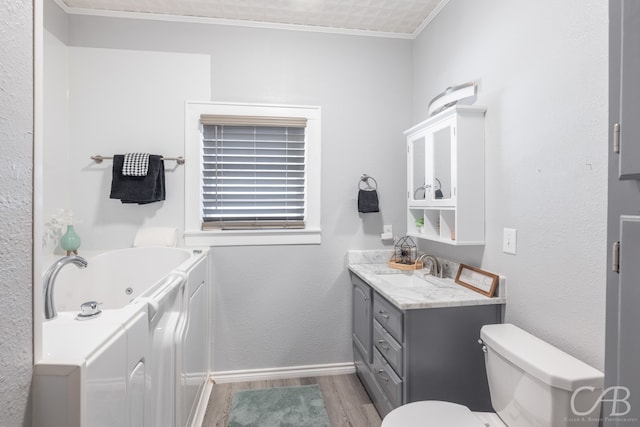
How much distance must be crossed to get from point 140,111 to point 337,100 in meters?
1.45

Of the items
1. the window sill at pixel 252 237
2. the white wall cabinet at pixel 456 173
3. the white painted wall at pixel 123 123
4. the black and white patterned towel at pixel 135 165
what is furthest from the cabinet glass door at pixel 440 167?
the black and white patterned towel at pixel 135 165

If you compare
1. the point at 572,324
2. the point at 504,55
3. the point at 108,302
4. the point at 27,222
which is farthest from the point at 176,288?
the point at 504,55

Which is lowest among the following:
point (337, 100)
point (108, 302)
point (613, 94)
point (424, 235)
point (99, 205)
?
point (108, 302)

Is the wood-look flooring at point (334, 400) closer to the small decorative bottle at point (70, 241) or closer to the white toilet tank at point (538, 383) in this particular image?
the white toilet tank at point (538, 383)

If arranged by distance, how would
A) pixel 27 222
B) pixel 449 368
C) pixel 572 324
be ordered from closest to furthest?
pixel 27 222 < pixel 572 324 < pixel 449 368

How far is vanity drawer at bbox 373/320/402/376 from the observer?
1.62m

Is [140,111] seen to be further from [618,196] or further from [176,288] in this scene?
[618,196]

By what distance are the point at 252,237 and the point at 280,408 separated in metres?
1.15

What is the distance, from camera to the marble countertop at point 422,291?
5.16 feet

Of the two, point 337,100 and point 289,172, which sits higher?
point 337,100

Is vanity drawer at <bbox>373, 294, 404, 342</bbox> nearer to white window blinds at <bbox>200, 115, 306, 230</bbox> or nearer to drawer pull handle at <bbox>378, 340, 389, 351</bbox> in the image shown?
drawer pull handle at <bbox>378, 340, 389, 351</bbox>

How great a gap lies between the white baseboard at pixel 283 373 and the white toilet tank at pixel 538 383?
4.54 feet

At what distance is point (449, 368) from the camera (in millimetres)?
1583

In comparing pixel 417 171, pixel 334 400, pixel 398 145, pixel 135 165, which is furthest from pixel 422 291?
pixel 135 165
